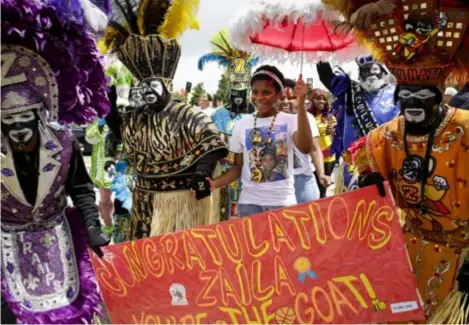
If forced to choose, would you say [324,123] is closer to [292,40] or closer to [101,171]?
[101,171]

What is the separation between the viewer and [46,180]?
374cm

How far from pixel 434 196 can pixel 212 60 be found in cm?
635

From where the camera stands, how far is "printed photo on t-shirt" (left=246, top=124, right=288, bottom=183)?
5027mm

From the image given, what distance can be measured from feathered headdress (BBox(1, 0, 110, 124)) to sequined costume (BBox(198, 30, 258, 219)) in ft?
10.4

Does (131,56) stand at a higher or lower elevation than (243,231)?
higher

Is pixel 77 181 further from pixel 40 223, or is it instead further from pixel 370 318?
pixel 370 318

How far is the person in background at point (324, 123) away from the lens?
9.18m

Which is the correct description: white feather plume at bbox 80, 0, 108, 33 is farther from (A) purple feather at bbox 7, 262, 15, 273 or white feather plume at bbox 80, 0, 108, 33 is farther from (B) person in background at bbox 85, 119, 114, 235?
(B) person in background at bbox 85, 119, 114, 235

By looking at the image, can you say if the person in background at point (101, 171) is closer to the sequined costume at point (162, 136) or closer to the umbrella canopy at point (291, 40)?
the sequined costume at point (162, 136)

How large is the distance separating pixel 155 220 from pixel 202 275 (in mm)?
1755

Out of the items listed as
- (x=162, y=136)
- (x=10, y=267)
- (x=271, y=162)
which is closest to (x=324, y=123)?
(x=162, y=136)

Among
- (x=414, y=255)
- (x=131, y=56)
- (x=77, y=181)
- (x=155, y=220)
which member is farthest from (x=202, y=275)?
(x=131, y=56)

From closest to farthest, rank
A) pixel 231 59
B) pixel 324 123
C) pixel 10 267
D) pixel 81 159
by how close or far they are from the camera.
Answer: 1. pixel 10 267
2. pixel 81 159
3. pixel 231 59
4. pixel 324 123

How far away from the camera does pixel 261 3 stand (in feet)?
15.4
